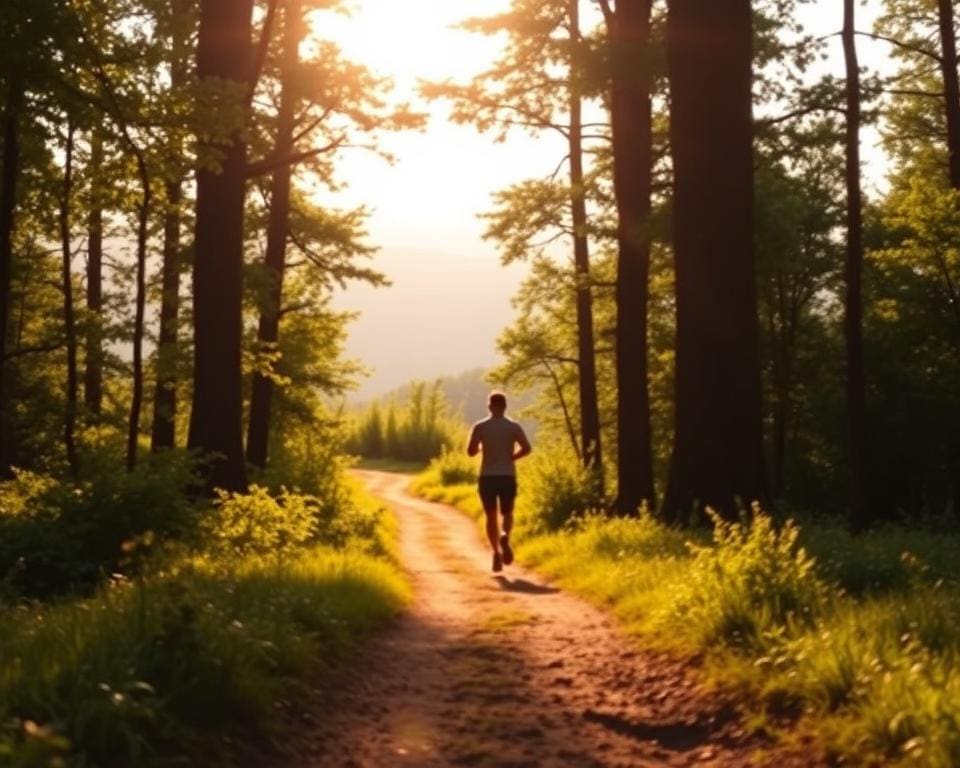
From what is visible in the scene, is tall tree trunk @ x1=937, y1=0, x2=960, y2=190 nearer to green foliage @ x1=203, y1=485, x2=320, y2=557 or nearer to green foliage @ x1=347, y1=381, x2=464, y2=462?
green foliage @ x1=203, y1=485, x2=320, y2=557

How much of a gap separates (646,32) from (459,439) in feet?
151

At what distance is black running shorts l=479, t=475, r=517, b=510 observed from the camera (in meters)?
14.4

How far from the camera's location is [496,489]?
1445 cm

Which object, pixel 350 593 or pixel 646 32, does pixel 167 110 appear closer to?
pixel 350 593

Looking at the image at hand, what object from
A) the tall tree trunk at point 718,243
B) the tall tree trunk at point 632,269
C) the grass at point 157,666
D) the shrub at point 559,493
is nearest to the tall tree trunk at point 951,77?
the tall tree trunk at point 632,269

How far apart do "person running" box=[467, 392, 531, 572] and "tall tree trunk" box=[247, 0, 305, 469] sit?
8190 millimetres

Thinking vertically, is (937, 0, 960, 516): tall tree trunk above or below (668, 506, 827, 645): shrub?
above

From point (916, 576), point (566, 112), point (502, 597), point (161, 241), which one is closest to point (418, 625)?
point (502, 597)

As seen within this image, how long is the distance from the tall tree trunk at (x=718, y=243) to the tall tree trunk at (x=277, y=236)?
11033mm

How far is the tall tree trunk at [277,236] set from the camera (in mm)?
21844

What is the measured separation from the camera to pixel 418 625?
9.51 metres

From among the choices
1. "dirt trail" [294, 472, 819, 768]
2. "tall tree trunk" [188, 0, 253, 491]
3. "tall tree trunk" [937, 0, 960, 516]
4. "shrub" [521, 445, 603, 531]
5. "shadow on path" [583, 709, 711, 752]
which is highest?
"tall tree trunk" [937, 0, 960, 516]

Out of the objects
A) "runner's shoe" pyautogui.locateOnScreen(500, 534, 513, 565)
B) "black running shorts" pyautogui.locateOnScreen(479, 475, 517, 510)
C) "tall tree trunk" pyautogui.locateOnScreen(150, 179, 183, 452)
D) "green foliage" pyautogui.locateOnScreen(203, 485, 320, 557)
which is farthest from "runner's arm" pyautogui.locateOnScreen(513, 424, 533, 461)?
"tall tree trunk" pyautogui.locateOnScreen(150, 179, 183, 452)

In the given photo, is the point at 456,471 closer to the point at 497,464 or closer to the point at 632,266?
the point at 632,266
